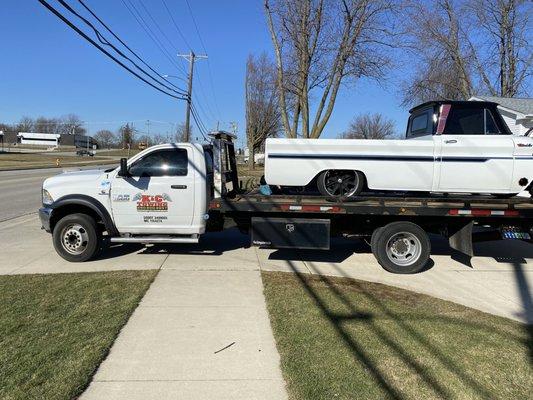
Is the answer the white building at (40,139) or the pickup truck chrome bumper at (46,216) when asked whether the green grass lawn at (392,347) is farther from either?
the white building at (40,139)

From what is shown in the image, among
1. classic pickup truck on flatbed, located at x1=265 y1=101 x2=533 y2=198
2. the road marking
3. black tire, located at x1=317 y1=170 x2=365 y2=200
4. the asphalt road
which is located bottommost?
the asphalt road

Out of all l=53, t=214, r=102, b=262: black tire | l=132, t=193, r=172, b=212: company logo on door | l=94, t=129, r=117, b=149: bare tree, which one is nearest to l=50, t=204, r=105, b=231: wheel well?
l=53, t=214, r=102, b=262: black tire

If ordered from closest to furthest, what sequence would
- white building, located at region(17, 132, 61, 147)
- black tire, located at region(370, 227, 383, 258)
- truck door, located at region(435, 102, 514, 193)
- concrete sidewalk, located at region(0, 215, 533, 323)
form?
concrete sidewalk, located at region(0, 215, 533, 323)
truck door, located at region(435, 102, 514, 193)
black tire, located at region(370, 227, 383, 258)
white building, located at region(17, 132, 61, 147)

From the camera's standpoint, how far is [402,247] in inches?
309

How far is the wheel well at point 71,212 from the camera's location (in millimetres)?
7992

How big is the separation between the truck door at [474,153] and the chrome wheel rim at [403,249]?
95 cm

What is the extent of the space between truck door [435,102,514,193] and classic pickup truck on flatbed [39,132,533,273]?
290 mm

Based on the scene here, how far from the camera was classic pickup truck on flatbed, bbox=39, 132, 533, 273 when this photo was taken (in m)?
7.66

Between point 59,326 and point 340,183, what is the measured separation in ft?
15.5

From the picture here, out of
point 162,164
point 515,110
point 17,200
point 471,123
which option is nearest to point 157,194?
point 162,164

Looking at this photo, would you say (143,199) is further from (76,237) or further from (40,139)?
(40,139)

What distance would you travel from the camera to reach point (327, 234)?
7.64 m

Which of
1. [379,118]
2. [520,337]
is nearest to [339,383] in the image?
[520,337]

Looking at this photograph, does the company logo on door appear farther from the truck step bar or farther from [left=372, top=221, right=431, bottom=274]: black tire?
[left=372, top=221, right=431, bottom=274]: black tire
